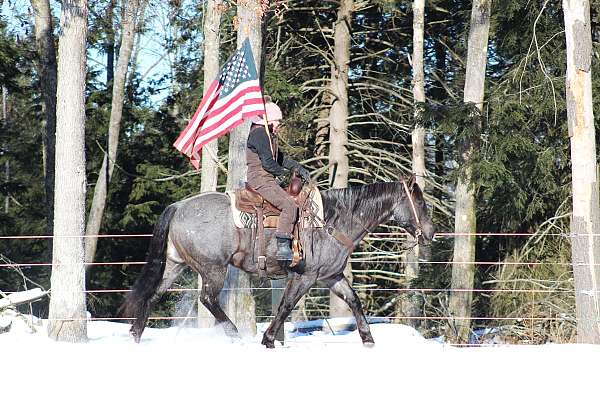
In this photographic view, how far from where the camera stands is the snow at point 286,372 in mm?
6836

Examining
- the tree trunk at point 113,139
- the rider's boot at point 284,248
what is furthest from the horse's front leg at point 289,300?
the tree trunk at point 113,139

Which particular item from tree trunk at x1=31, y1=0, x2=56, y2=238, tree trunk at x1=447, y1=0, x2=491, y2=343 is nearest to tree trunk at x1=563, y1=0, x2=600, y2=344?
tree trunk at x1=447, y1=0, x2=491, y2=343

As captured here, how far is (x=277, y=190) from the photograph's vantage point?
9305mm

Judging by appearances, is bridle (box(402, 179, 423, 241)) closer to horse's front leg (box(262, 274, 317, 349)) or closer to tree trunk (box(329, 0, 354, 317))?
horse's front leg (box(262, 274, 317, 349))

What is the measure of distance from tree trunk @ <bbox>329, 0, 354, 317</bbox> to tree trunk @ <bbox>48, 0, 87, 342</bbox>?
869 centimetres

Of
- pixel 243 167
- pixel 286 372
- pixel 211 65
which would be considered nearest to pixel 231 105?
pixel 243 167

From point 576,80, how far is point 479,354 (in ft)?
13.9

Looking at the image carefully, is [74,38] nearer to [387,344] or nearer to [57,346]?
[57,346]

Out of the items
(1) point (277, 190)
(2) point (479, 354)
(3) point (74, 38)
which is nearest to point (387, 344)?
(2) point (479, 354)

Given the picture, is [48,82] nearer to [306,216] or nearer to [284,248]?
[306,216]

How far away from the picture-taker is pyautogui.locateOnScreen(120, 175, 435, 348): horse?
951 centimetres

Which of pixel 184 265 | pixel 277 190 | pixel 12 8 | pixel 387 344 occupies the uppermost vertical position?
pixel 12 8

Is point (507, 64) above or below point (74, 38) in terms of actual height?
above

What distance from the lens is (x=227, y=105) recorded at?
10727mm
